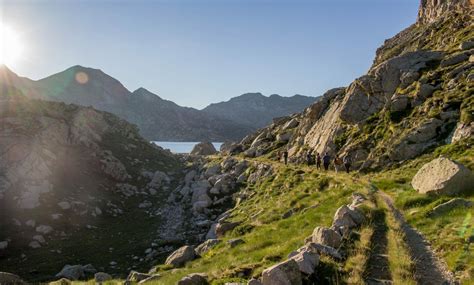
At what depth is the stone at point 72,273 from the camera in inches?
966

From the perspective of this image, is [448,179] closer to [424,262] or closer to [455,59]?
[424,262]

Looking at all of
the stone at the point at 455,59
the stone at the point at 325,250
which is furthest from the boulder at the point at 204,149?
the stone at the point at 325,250

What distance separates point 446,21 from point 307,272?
3584 inches

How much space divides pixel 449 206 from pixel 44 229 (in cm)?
3402

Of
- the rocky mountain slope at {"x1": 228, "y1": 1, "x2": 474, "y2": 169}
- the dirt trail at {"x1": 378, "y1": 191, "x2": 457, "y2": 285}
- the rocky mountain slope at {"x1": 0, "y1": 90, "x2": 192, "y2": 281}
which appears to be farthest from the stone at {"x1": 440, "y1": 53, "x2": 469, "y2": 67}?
the rocky mountain slope at {"x1": 0, "y1": 90, "x2": 192, "y2": 281}

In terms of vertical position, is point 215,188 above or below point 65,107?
below

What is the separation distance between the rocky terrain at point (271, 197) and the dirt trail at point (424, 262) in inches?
2.2

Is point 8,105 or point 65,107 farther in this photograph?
point 65,107

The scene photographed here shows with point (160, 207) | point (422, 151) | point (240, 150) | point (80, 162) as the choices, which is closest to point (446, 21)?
point (240, 150)

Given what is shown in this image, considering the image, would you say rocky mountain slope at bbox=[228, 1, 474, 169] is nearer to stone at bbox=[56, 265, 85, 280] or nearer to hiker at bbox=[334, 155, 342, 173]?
hiker at bbox=[334, 155, 342, 173]

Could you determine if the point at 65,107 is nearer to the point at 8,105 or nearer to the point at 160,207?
the point at 8,105

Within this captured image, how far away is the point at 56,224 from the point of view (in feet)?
115

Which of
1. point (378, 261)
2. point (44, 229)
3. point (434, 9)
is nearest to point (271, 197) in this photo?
point (44, 229)

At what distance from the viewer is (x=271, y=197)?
3622 cm
